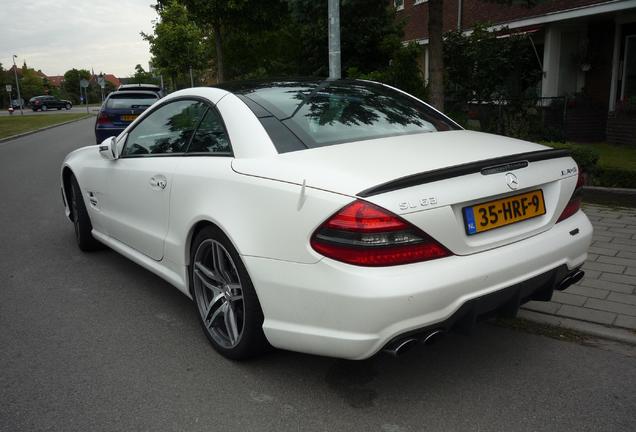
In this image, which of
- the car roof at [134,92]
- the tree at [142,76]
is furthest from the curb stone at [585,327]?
Answer: the tree at [142,76]

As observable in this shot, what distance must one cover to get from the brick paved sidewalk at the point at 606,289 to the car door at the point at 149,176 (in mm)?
2489

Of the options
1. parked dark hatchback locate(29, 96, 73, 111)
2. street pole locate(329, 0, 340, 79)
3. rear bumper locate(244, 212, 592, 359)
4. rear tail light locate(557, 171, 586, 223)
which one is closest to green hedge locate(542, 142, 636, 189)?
street pole locate(329, 0, 340, 79)

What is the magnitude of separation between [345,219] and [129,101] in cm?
1277

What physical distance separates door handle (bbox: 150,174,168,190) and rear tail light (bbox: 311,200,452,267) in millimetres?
1546

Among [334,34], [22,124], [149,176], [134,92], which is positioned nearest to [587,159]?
[334,34]

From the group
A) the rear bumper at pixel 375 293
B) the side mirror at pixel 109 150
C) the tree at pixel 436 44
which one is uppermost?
the tree at pixel 436 44

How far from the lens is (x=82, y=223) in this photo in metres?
5.41

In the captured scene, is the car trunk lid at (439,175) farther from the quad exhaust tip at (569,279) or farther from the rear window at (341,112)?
the quad exhaust tip at (569,279)

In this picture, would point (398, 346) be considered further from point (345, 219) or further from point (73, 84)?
point (73, 84)

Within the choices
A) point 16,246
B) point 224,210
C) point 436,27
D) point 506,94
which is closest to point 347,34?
point 506,94

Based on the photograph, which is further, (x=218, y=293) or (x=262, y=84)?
A: (x=262, y=84)

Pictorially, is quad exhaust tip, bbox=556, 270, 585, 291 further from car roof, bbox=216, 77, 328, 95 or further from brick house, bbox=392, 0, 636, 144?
brick house, bbox=392, 0, 636, 144

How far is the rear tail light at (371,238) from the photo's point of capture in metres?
2.45

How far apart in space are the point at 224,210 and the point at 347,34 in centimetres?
1455
